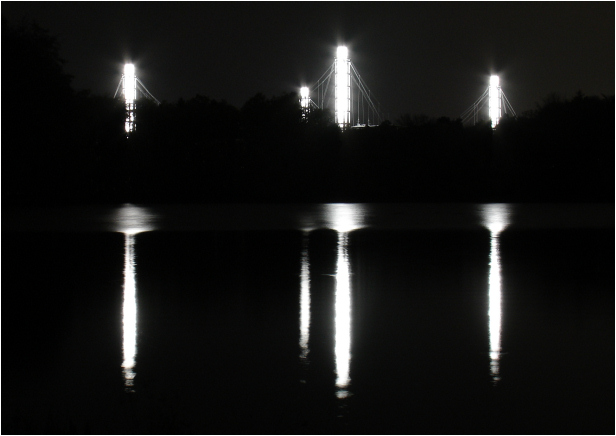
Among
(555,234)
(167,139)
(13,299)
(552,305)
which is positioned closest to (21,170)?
(167,139)

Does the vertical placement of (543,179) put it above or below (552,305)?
above

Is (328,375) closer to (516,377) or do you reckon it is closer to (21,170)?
(516,377)

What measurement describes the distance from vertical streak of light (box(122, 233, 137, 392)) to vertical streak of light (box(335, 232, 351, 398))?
1044 millimetres

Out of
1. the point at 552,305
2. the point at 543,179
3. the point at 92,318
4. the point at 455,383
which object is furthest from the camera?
the point at 543,179

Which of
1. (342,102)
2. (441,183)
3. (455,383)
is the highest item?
(342,102)

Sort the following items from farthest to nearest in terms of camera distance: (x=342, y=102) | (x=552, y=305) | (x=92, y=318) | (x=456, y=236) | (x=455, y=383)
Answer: (x=342, y=102), (x=456, y=236), (x=552, y=305), (x=92, y=318), (x=455, y=383)

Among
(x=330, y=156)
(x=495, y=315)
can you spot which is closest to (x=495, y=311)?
(x=495, y=315)

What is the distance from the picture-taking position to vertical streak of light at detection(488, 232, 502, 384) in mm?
4316

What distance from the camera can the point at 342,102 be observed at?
46.7 m

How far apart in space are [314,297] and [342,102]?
134 ft

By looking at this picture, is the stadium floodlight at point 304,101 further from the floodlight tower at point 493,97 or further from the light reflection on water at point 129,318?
the light reflection on water at point 129,318

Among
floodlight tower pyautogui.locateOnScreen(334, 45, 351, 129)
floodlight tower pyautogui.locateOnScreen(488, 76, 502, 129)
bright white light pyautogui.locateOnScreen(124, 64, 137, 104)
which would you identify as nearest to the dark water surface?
floodlight tower pyautogui.locateOnScreen(334, 45, 351, 129)

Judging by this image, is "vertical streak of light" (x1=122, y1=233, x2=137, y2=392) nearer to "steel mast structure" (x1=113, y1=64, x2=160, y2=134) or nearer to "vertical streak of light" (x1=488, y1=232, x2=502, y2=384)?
"vertical streak of light" (x1=488, y1=232, x2=502, y2=384)

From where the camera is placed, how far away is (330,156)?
37.7m
